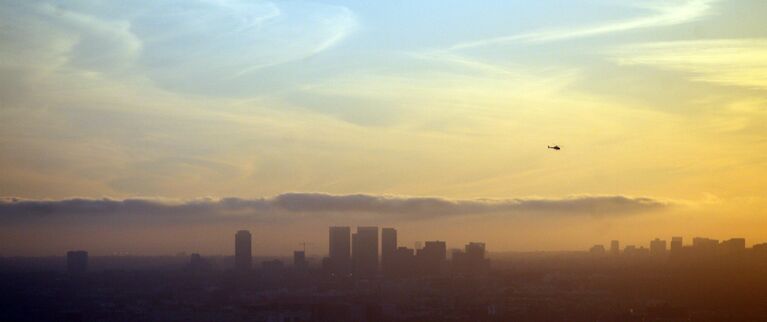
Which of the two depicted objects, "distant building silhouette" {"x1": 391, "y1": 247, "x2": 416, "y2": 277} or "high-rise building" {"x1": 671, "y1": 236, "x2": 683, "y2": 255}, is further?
"high-rise building" {"x1": 671, "y1": 236, "x2": 683, "y2": 255}

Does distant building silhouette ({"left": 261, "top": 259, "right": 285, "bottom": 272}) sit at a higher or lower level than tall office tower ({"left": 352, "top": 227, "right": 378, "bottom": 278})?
lower

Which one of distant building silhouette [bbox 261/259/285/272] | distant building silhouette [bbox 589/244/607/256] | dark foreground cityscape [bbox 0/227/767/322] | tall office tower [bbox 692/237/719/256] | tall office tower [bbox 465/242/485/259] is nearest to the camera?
dark foreground cityscape [bbox 0/227/767/322]

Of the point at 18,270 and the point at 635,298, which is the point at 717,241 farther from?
the point at 18,270

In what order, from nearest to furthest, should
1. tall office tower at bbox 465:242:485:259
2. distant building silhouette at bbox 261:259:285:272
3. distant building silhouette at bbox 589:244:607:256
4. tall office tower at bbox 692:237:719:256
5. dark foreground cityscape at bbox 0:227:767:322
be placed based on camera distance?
dark foreground cityscape at bbox 0:227:767:322 → distant building silhouette at bbox 261:259:285:272 → tall office tower at bbox 465:242:485:259 → tall office tower at bbox 692:237:719:256 → distant building silhouette at bbox 589:244:607:256

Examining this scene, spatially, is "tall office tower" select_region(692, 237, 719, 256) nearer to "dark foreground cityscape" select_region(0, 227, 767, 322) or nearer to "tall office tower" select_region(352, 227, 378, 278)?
"dark foreground cityscape" select_region(0, 227, 767, 322)

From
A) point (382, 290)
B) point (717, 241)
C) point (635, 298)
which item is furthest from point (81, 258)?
point (717, 241)

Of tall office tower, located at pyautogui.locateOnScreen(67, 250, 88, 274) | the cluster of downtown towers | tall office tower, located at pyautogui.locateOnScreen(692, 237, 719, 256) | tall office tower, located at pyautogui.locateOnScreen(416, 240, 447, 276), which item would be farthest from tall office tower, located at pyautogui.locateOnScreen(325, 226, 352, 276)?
tall office tower, located at pyautogui.locateOnScreen(692, 237, 719, 256)
